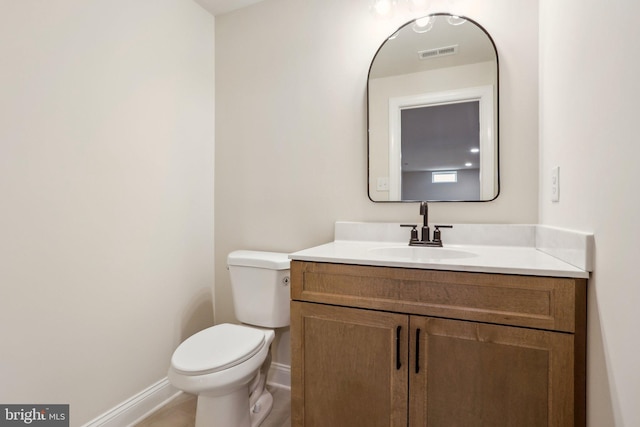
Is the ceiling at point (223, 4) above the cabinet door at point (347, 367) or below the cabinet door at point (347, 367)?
above

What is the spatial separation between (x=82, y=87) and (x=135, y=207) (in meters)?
0.57

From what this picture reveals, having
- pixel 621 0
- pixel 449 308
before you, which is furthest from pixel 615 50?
pixel 449 308

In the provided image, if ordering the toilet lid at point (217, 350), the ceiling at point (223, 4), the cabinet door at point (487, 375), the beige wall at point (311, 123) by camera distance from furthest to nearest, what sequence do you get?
the ceiling at point (223, 4), the beige wall at point (311, 123), the toilet lid at point (217, 350), the cabinet door at point (487, 375)

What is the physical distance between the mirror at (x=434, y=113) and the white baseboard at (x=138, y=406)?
157 cm

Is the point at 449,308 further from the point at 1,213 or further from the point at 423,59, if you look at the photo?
the point at 1,213

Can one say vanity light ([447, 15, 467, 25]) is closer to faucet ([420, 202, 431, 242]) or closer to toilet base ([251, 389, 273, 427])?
faucet ([420, 202, 431, 242])

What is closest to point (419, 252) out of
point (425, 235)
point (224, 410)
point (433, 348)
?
point (425, 235)

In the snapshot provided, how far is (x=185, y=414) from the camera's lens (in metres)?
1.63

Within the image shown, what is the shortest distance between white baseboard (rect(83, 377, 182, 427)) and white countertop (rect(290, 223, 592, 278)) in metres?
1.17

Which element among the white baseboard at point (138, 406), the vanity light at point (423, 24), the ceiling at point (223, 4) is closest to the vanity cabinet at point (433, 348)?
the white baseboard at point (138, 406)

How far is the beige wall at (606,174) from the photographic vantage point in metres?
0.63

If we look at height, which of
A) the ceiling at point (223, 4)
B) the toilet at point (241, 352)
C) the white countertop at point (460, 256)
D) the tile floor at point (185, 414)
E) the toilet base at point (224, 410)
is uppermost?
the ceiling at point (223, 4)

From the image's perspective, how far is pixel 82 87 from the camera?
133cm

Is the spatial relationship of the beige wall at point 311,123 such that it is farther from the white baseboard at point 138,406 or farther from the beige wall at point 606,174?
the white baseboard at point 138,406
